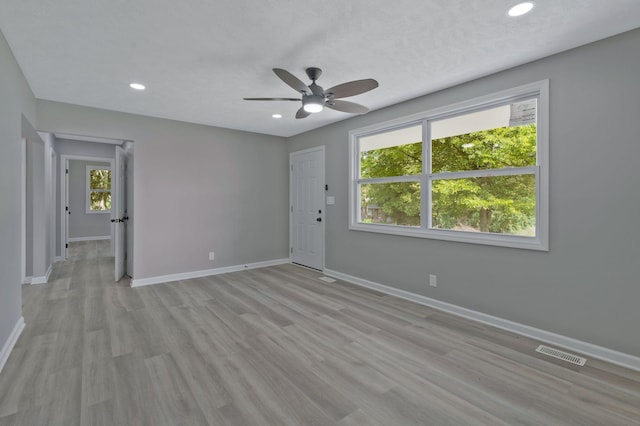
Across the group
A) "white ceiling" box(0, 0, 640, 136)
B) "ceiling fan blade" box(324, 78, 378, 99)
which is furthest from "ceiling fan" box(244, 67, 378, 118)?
"white ceiling" box(0, 0, 640, 136)

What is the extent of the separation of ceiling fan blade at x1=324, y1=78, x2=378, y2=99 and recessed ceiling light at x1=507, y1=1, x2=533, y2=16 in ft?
3.29

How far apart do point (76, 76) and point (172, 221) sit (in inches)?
89.9

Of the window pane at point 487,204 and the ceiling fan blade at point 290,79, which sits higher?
the ceiling fan blade at point 290,79

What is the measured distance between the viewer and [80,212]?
28.3 feet

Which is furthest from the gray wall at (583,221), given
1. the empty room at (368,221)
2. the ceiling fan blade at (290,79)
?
the ceiling fan blade at (290,79)

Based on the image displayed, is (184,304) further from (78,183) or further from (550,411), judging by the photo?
(78,183)

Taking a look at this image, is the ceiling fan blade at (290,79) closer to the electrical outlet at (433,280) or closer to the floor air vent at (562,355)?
the electrical outlet at (433,280)

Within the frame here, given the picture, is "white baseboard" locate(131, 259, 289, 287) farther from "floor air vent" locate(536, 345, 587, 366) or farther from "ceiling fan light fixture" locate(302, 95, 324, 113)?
"floor air vent" locate(536, 345, 587, 366)

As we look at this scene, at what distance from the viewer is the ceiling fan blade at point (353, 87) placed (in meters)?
2.52

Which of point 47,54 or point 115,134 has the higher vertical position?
point 47,54

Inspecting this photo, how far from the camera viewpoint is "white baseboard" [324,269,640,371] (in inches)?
91.3

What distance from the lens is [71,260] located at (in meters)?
6.14

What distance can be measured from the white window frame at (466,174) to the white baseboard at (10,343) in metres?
3.84

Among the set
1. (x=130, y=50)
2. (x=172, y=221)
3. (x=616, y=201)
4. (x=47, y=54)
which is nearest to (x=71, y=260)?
(x=172, y=221)
